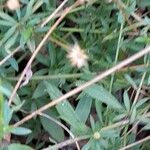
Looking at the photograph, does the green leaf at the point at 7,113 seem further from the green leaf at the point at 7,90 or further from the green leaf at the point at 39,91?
the green leaf at the point at 39,91

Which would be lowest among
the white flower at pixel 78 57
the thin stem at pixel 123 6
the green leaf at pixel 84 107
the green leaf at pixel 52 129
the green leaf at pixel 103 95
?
the green leaf at pixel 52 129

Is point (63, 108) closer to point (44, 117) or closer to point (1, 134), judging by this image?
point (44, 117)

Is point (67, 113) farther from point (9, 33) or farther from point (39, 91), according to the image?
point (9, 33)

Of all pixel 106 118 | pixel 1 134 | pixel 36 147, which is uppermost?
pixel 1 134

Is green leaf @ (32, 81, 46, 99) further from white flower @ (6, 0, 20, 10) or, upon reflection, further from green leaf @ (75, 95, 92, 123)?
white flower @ (6, 0, 20, 10)

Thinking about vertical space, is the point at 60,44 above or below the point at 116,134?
above

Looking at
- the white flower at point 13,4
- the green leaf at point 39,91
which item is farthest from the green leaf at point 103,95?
the white flower at point 13,4

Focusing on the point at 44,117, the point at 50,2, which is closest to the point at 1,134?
the point at 44,117
